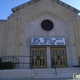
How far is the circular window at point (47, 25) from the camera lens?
17.6 m

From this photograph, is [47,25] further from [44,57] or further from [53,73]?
[53,73]

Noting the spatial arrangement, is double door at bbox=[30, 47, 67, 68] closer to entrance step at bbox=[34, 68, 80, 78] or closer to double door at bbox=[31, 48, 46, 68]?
double door at bbox=[31, 48, 46, 68]

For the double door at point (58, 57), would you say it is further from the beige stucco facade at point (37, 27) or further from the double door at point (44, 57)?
the beige stucco facade at point (37, 27)

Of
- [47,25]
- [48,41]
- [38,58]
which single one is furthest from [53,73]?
[47,25]

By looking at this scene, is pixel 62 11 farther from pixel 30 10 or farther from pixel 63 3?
pixel 30 10

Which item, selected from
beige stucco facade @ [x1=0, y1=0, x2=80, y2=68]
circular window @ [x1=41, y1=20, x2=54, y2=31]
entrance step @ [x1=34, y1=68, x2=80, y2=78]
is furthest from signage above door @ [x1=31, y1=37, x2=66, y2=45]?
entrance step @ [x1=34, y1=68, x2=80, y2=78]

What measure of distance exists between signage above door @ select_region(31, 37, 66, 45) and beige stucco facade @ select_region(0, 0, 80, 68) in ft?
1.61

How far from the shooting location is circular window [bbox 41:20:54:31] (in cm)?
1759

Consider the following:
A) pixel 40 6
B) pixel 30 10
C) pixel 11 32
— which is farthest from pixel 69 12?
pixel 11 32

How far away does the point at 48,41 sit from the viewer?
55.2 feet

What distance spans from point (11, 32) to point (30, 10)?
12.3ft

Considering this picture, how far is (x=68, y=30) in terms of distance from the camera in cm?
1764

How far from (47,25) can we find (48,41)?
7.21 ft

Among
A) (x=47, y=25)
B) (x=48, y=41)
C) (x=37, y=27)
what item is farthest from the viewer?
(x=47, y=25)
